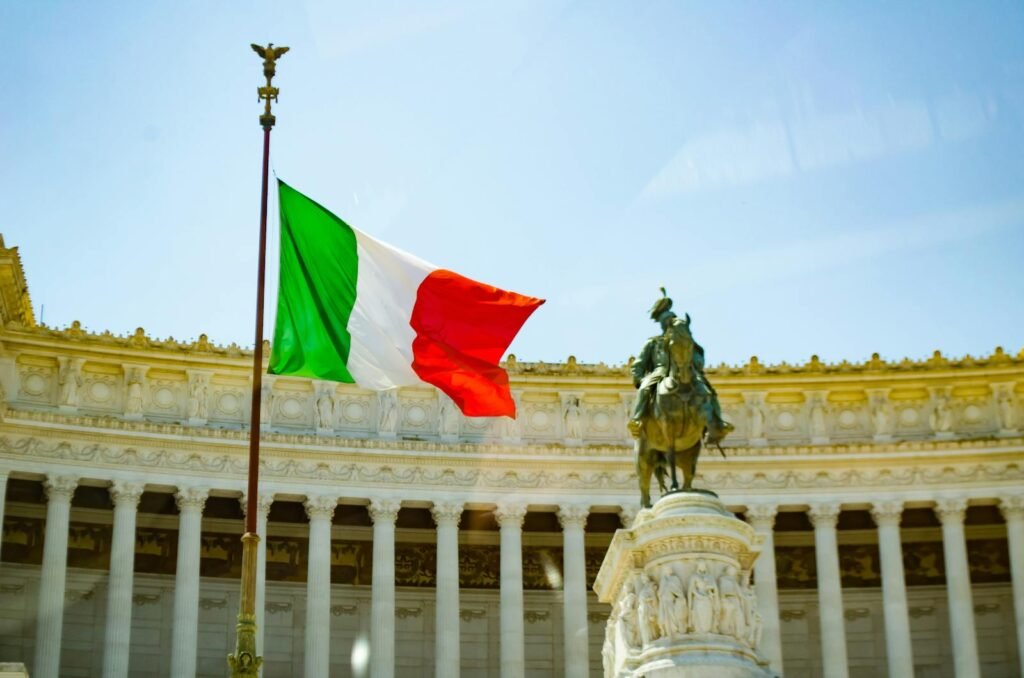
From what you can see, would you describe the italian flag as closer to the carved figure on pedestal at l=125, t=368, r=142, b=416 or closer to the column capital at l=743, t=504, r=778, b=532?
the carved figure on pedestal at l=125, t=368, r=142, b=416

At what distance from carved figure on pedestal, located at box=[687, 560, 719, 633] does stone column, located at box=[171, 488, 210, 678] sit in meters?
Result: 27.8

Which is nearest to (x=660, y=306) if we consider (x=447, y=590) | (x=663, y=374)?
(x=663, y=374)

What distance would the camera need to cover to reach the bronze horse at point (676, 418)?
32.3m

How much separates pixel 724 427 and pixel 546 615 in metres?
31.6

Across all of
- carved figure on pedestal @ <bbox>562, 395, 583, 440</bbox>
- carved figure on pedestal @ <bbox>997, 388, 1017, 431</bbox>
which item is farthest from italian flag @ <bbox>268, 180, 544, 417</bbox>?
carved figure on pedestal @ <bbox>997, 388, 1017, 431</bbox>

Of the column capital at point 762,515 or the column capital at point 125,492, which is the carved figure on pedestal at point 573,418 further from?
the column capital at point 125,492

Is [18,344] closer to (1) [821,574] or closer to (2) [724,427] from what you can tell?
(1) [821,574]

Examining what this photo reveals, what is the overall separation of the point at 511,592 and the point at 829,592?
1047 cm

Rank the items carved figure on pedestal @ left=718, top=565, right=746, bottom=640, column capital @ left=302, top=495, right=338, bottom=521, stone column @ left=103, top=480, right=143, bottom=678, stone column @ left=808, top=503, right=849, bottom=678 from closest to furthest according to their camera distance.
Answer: carved figure on pedestal @ left=718, top=565, right=746, bottom=640 < stone column @ left=103, top=480, right=143, bottom=678 < column capital @ left=302, top=495, right=338, bottom=521 < stone column @ left=808, top=503, right=849, bottom=678

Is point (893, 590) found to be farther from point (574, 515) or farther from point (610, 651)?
point (610, 651)

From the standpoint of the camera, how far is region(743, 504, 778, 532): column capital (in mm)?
59250

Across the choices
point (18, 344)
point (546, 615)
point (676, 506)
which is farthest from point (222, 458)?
point (676, 506)

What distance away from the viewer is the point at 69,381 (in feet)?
187

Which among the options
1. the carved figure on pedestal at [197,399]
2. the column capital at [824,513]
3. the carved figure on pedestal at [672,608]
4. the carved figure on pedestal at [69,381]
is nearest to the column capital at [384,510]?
the carved figure on pedestal at [197,399]
